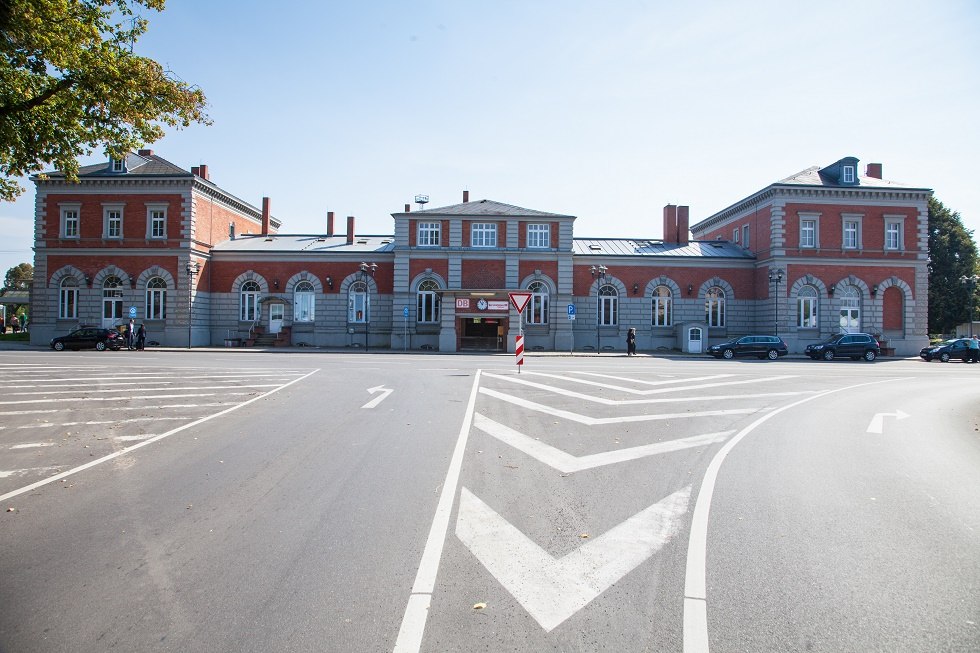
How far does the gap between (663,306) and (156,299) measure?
34508 millimetres

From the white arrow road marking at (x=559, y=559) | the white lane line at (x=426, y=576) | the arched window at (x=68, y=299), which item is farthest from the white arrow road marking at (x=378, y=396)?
the arched window at (x=68, y=299)

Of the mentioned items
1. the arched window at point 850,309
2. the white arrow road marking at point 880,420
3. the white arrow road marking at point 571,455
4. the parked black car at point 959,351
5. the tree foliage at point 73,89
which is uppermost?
the tree foliage at point 73,89

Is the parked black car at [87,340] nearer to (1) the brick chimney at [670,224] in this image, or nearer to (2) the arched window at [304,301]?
(2) the arched window at [304,301]

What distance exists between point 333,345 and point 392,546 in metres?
37.8

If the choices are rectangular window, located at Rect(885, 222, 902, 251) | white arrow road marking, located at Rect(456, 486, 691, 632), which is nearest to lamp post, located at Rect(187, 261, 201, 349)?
white arrow road marking, located at Rect(456, 486, 691, 632)

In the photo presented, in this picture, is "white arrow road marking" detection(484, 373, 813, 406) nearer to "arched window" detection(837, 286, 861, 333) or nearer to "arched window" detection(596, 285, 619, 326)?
"arched window" detection(596, 285, 619, 326)

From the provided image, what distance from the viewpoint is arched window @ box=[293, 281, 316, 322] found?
4178cm

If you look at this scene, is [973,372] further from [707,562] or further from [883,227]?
[707,562]

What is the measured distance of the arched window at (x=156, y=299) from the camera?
39750 millimetres

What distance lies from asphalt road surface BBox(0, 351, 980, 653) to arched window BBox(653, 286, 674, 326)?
100 feet

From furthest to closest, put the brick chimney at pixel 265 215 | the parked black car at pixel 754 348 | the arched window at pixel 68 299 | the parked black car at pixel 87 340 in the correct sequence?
the brick chimney at pixel 265 215 → the arched window at pixel 68 299 → the parked black car at pixel 754 348 → the parked black car at pixel 87 340

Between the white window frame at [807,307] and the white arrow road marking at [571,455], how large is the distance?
114 ft

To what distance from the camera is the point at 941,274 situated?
52.2 metres

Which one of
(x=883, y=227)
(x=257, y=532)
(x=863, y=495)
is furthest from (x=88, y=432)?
(x=883, y=227)
